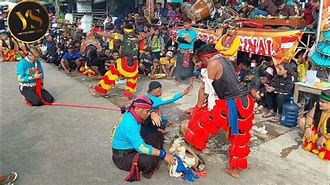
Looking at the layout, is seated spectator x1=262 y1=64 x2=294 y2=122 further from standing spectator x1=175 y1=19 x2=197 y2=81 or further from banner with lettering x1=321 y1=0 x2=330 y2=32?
standing spectator x1=175 y1=19 x2=197 y2=81

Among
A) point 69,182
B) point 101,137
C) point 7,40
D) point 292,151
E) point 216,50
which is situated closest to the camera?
point 69,182

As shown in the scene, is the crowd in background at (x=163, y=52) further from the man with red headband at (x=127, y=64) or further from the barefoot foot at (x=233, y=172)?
the barefoot foot at (x=233, y=172)

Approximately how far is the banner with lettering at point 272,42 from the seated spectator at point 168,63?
7.68 ft

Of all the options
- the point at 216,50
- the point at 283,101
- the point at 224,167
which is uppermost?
the point at 216,50

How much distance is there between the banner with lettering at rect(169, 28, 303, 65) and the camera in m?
6.80

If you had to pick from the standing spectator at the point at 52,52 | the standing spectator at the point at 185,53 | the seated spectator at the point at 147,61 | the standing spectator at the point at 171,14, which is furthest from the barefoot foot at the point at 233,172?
the standing spectator at the point at 52,52

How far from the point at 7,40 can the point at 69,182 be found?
10.6 m

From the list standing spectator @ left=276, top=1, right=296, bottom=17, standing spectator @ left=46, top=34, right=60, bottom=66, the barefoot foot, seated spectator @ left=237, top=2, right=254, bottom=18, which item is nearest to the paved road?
the barefoot foot

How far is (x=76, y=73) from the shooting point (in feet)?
34.3

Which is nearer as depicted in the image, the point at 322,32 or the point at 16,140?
the point at 16,140

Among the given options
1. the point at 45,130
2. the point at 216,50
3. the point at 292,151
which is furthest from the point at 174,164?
the point at 45,130

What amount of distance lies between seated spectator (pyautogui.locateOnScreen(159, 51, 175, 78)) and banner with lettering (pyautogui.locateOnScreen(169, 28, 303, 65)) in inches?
92.2

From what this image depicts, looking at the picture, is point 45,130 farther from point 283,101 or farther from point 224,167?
point 283,101

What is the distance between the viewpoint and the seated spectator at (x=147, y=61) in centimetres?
964
